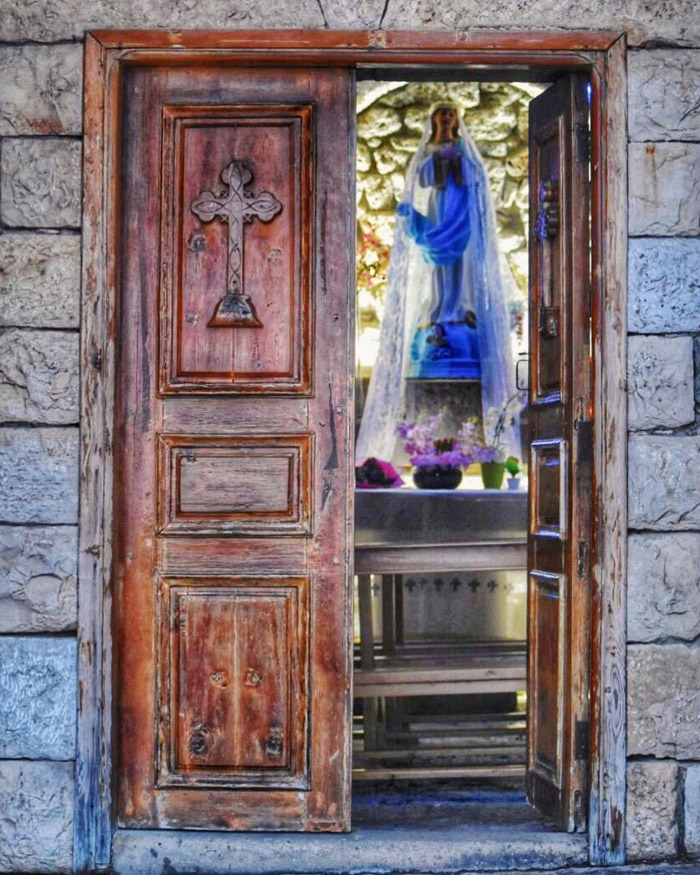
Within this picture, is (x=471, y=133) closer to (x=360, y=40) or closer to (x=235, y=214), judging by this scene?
(x=360, y=40)

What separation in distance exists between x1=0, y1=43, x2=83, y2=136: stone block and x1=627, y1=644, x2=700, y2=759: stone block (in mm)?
2291

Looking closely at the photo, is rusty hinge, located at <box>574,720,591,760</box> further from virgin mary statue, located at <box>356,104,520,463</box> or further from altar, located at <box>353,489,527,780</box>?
virgin mary statue, located at <box>356,104,520,463</box>

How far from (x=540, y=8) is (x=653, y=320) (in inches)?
38.5

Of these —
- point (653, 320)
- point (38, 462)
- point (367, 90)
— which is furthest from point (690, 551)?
point (367, 90)

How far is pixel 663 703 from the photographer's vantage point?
11.6ft

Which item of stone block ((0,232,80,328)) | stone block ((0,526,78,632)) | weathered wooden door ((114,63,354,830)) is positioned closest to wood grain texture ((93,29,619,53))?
weathered wooden door ((114,63,354,830))

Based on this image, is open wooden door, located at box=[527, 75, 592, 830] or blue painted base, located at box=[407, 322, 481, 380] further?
blue painted base, located at box=[407, 322, 481, 380]

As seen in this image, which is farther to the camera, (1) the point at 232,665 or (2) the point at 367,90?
(2) the point at 367,90

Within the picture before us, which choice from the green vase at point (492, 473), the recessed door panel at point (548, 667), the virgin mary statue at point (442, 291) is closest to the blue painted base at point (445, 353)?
the virgin mary statue at point (442, 291)

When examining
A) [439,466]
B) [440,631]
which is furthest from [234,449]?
[439,466]

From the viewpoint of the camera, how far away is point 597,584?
3.57 m

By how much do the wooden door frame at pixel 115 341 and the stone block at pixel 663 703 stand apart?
0.04 metres

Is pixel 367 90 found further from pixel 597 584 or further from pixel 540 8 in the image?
pixel 597 584

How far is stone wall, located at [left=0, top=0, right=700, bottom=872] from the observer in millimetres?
3535
